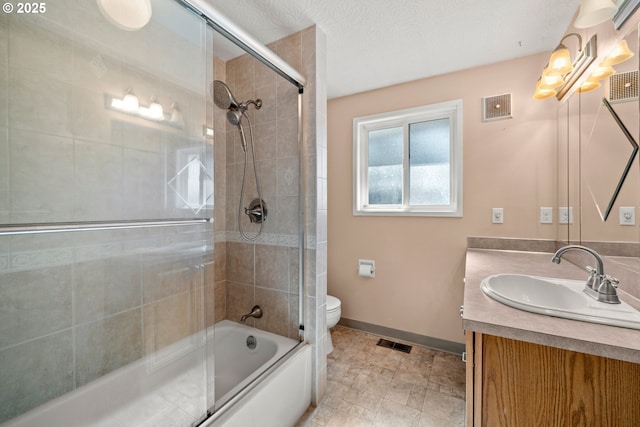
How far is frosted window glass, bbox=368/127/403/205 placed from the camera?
239 cm

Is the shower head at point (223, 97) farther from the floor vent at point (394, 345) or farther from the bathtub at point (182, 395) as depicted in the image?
the floor vent at point (394, 345)

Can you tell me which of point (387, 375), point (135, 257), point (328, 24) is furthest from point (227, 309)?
point (328, 24)

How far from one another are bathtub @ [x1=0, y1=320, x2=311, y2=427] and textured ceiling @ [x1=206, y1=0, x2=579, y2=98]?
1.79 metres

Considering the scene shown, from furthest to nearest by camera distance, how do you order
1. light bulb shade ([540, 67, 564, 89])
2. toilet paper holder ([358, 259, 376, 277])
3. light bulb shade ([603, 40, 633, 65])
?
toilet paper holder ([358, 259, 376, 277])
light bulb shade ([540, 67, 564, 89])
light bulb shade ([603, 40, 633, 65])

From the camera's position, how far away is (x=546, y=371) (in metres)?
0.82

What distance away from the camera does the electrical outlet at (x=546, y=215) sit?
5.89 feet

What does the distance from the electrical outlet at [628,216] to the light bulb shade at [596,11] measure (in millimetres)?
824

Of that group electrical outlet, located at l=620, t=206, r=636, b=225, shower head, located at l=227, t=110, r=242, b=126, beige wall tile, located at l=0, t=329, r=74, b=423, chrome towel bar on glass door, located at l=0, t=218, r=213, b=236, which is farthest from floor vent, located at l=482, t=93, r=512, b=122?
beige wall tile, located at l=0, t=329, r=74, b=423

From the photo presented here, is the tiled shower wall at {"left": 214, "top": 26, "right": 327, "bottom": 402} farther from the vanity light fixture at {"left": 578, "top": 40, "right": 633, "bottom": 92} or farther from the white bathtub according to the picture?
the vanity light fixture at {"left": 578, "top": 40, "right": 633, "bottom": 92}

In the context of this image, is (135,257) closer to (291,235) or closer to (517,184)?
(291,235)

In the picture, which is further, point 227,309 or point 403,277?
point 403,277

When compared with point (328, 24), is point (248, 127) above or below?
below

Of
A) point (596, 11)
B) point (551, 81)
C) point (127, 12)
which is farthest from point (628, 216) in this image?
point (127, 12)

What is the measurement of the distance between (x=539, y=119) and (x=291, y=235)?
6.39 ft
